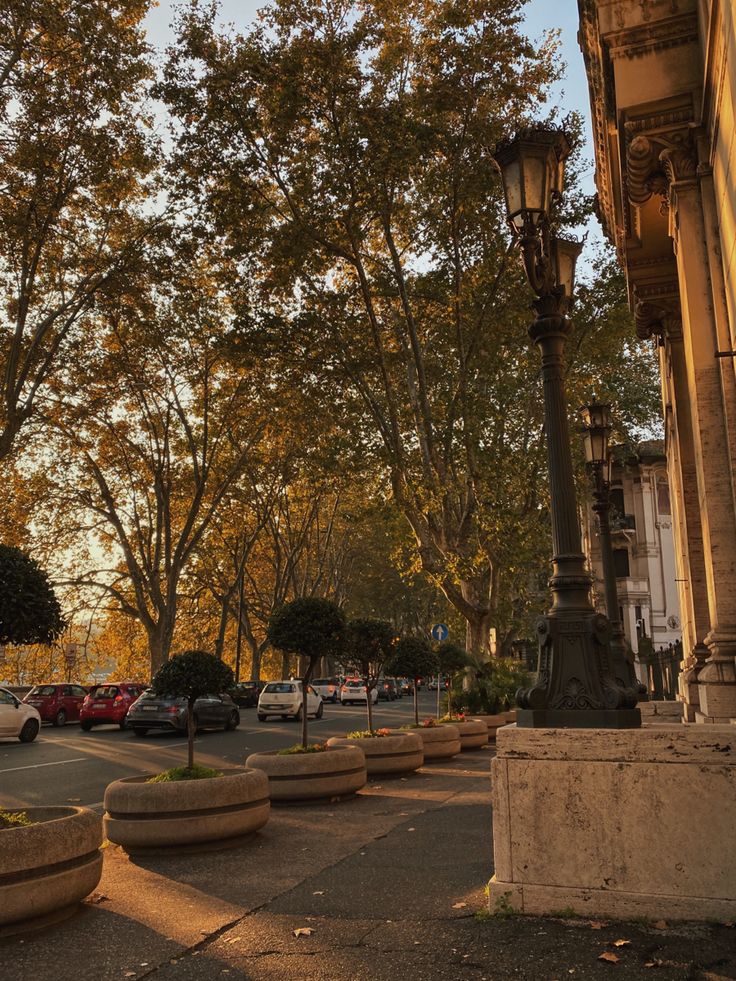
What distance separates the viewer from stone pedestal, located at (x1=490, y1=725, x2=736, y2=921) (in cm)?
454

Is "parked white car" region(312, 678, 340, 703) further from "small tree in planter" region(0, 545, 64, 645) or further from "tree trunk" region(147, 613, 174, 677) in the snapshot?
"small tree in planter" region(0, 545, 64, 645)

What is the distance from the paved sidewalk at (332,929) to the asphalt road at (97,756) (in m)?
5.01

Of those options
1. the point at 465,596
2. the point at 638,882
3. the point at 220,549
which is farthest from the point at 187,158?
the point at 220,549

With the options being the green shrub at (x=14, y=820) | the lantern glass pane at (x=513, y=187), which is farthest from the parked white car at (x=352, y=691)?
the lantern glass pane at (x=513, y=187)

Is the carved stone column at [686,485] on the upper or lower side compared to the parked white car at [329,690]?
upper

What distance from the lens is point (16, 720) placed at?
22500mm

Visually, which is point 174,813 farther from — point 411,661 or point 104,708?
point 104,708

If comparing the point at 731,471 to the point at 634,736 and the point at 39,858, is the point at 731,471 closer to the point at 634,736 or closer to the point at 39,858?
the point at 634,736

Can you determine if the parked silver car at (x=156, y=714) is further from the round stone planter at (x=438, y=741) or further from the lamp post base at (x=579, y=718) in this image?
the lamp post base at (x=579, y=718)

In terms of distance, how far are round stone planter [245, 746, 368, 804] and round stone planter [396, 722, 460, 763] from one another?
467 centimetres

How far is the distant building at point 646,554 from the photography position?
49.8 m

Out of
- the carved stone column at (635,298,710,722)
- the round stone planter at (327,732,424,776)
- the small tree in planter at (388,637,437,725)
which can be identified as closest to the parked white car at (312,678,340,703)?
the small tree in planter at (388,637,437,725)

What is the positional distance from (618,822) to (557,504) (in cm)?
213

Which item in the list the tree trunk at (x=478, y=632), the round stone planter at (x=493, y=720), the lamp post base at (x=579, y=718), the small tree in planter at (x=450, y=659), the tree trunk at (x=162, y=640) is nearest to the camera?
the lamp post base at (x=579, y=718)
